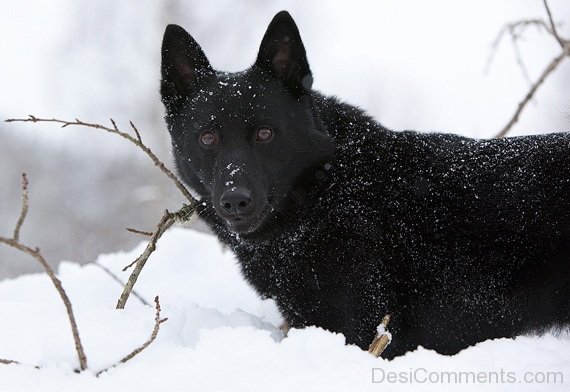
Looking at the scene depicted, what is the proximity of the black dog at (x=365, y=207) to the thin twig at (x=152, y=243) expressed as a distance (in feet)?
0.50

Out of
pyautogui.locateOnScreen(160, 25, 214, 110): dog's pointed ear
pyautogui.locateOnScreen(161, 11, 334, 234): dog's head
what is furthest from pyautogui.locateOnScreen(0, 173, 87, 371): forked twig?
pyautogui.locateOnScreen(160, 25, 214, 110): dog's pointed ear

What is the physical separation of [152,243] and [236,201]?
0.46m

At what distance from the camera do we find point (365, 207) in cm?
308

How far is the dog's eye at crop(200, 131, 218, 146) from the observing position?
3.28 m

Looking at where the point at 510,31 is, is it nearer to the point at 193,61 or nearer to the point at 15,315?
the point at 193,61

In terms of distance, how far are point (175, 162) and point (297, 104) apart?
0.89 meters

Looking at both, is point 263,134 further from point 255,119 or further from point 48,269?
point 48,269

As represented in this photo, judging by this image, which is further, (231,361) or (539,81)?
(539,81)

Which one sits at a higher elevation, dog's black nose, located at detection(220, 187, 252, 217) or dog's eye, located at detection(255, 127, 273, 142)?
dog's eye, located at detection(255, 127, 273, 142)

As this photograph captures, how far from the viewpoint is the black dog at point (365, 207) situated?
288 centimetres

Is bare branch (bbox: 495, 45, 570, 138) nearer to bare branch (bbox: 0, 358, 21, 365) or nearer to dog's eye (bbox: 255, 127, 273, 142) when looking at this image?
dog's eye (bbox: 255, 127, 273, 142)

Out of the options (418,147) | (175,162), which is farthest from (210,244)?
(418,147)

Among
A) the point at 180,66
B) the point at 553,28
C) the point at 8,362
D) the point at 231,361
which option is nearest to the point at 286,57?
the point at 180,66

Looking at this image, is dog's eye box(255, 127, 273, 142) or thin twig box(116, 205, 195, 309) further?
dog's eye box(255, 127, 273, 142)
